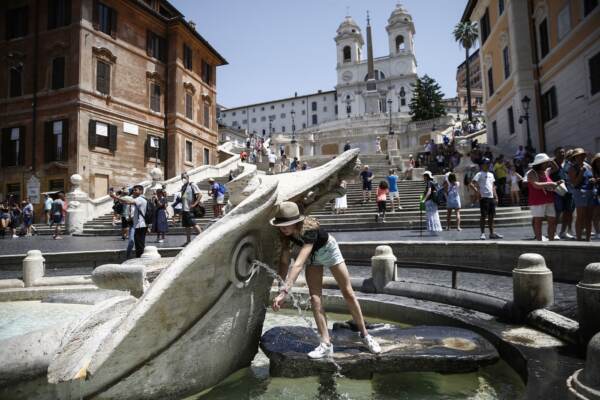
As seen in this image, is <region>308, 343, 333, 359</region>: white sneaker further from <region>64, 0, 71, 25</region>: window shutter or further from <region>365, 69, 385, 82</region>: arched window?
<region>365, 69, 385, 82</region>: arched window

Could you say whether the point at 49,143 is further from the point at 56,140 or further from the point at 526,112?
the point at 526,112

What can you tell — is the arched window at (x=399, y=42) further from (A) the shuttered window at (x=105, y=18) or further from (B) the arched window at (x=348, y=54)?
(A) the shuttered window at (x=105, y=18)

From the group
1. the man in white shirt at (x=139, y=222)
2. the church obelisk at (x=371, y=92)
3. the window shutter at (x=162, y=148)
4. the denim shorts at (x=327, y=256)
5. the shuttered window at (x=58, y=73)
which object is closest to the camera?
the denim shorts at (x=327, y=256)

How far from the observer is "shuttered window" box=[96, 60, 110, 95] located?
2481 centimetres

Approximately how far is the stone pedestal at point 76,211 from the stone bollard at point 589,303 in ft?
62.2

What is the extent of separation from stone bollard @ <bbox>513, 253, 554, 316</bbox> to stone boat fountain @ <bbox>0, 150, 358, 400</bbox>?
244 centimetres

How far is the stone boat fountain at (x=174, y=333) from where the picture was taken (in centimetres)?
257

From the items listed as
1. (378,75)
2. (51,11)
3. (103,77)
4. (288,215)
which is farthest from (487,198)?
→ (378,75)

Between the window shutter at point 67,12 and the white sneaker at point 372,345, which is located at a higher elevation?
the window shutter at point 67,12

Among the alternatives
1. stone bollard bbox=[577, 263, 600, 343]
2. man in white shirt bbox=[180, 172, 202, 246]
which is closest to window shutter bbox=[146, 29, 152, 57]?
man in white shirt bbox=[180, 172, 202, 246]

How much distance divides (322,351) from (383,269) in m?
2.25

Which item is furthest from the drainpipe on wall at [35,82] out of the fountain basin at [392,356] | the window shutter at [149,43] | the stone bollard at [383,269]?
the fountain basin at [392,356]

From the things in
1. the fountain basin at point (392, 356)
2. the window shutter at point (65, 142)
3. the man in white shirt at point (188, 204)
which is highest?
the window shutter at point (65, 142)

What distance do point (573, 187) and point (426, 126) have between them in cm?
3960
